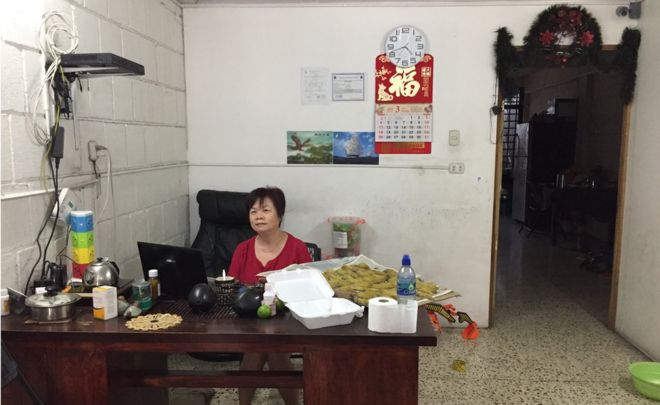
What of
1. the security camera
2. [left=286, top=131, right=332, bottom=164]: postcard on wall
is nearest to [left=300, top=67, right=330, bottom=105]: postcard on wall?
[left=286, top=131, right=332, bottom=164]: postcard on wall

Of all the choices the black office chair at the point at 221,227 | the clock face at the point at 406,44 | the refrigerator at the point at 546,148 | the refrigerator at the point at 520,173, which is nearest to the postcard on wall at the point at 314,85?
the clock face at the point at 406,44

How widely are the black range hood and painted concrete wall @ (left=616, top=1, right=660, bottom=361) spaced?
3.26 metres

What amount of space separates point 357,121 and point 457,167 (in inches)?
33.1

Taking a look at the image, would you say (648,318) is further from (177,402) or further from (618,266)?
(177,402)

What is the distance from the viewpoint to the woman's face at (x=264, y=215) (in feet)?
8.82

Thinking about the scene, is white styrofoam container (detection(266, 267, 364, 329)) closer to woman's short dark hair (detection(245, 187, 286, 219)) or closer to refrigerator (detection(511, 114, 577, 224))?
woman's short dark hair (detection(245, 187, 286, 219))

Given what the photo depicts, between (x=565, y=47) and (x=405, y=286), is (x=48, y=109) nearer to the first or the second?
(x=405, y=286)

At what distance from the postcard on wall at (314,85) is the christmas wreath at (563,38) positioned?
1.48 m

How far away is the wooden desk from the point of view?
184cm

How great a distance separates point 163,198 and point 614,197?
5.28 m

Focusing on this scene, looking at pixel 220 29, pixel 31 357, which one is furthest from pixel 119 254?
pixel 220 29

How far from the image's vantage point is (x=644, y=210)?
364cm

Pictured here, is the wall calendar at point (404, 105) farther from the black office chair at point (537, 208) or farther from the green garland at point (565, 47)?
the black office chair at point (537, 208)

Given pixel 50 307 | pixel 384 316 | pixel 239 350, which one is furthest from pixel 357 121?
pixel 50 307
